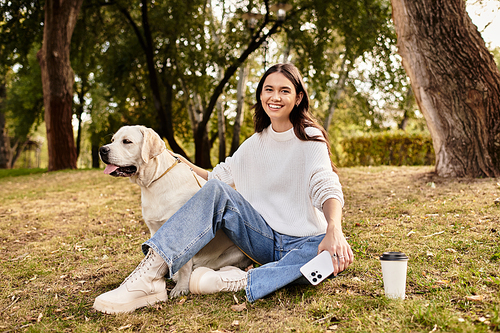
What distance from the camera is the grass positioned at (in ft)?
7.34

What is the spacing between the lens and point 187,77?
46.6 feet

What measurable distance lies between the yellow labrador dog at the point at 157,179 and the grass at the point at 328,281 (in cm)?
42

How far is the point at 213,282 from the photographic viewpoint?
278 cm

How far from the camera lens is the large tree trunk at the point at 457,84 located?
6508 millimetres

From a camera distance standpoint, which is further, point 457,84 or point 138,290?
point 457,84

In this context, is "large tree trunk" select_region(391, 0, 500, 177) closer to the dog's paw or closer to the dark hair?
the dark hair

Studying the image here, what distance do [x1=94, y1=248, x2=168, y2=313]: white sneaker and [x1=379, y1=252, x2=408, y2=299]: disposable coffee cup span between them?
4.73 feet

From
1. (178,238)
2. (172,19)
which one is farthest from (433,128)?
(172,19)

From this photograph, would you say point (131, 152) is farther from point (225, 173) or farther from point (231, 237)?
point (231, 237)

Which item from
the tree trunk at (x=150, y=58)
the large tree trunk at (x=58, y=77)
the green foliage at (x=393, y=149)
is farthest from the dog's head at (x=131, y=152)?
the large tree trunk at (x=58, y=77)

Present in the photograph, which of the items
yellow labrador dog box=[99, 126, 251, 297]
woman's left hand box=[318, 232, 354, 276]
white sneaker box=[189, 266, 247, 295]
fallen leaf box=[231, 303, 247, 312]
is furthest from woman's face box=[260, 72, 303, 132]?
fallen leaf box=[231, 303, 247, 312]

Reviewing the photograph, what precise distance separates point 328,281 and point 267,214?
0.68 meters

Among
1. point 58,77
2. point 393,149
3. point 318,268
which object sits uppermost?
point 58,77

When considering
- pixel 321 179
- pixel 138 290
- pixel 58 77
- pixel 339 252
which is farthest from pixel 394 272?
pixel 58 77
